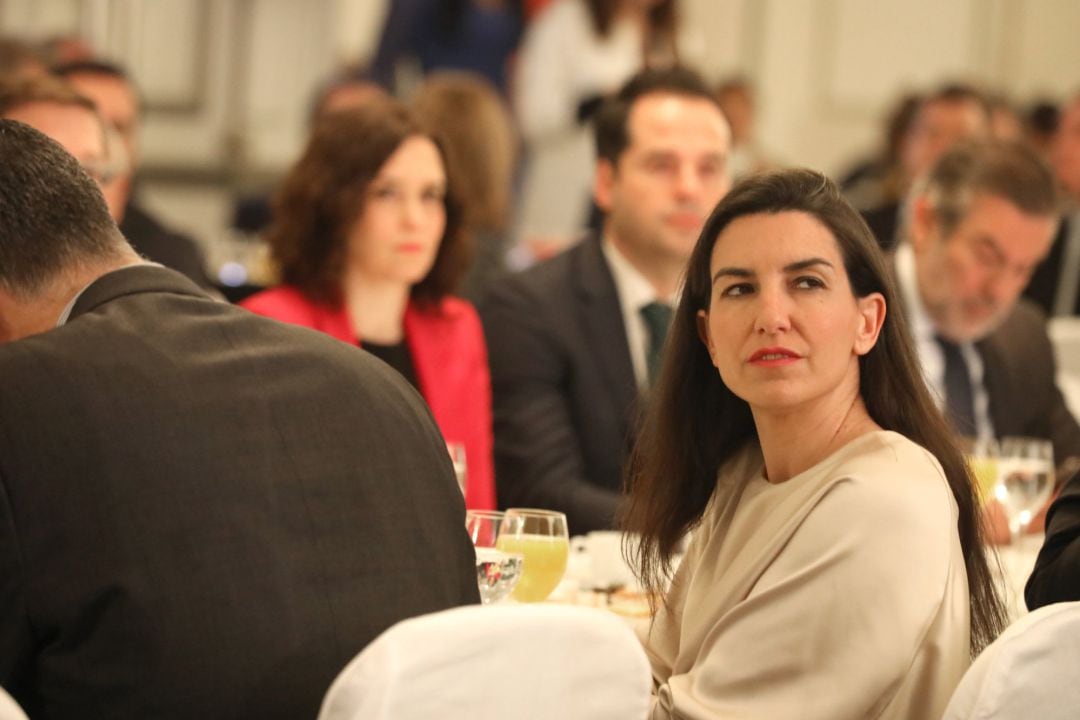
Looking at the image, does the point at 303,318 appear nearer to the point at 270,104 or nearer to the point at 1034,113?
the point at 270,104

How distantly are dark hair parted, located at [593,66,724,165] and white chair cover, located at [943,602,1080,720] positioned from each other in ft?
8.30

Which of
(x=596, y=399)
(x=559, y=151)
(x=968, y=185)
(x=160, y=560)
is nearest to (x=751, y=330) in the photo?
(x=160, y=560)

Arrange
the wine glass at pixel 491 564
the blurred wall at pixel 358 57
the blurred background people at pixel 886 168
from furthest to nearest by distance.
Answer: the blurred wall at pixel 358 57, the blurred background people at pixel 886 168, the wine glass at pixel 491 564

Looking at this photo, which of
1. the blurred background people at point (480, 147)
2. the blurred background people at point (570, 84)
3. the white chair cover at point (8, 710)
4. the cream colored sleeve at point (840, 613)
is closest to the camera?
the white chair cover at point (8, 710)

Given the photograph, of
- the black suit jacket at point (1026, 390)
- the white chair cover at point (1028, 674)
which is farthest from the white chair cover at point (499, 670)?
the black suit jacket at point (1026, 390)

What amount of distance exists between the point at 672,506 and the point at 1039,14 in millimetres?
7958

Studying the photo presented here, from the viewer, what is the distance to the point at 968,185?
3992mm

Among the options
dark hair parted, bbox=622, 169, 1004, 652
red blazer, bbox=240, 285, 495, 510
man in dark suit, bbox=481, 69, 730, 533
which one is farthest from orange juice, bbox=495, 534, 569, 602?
red blazer, bbox=240, 285, 495, 510

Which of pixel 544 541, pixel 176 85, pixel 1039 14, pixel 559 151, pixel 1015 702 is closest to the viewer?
pixel 1015 702

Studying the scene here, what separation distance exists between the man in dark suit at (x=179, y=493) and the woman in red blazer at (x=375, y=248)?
5.56 ft

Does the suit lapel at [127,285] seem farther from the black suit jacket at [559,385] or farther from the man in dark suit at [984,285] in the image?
the man in dark suit at [984,285]

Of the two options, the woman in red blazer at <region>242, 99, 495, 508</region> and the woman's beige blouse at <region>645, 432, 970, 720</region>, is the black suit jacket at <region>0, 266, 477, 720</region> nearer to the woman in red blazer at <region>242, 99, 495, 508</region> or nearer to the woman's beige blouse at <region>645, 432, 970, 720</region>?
the woman's beige blouse at <region>645, 432, 970, 720</region>

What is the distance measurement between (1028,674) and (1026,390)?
256 cm

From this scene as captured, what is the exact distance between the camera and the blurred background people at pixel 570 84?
Result: 6648 millimetres
